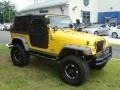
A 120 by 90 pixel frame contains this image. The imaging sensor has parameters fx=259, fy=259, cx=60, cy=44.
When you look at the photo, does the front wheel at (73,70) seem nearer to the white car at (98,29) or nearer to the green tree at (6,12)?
the white car at (98,29)

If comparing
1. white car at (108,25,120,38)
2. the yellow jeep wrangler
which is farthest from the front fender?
white car at (108,25,120,38)

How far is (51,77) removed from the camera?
25.6 feet

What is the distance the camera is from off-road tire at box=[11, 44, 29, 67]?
8797mm

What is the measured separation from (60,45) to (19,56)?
2063 millimetres

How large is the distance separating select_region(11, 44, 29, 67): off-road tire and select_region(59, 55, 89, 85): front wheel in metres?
1.79

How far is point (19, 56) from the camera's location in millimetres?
9055

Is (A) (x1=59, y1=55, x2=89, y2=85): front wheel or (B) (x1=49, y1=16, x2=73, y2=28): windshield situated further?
(B) (x1=49, y1=16, x2=73, y2=28): windshield

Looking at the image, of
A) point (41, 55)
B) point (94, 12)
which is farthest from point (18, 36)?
point (94, 12)

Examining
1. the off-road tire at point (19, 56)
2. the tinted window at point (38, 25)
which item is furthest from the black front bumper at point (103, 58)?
the off-road tire at point (19, 56)

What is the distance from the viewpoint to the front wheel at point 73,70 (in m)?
6.94

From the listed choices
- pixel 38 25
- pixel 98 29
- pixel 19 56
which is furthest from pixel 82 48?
pixel 98 29

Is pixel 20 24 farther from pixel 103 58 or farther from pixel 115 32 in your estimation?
pixel 115 32

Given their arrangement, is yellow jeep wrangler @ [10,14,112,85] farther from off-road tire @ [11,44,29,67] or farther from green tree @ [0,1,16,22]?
green tree @ [0,1,16,22]

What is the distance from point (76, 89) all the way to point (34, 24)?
2809 mm
